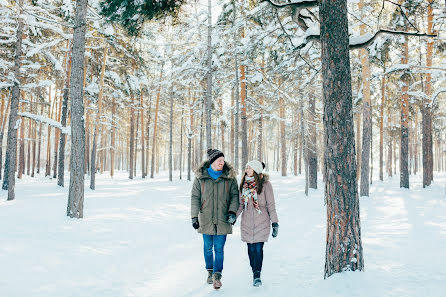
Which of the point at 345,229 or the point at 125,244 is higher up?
the point at 345,229

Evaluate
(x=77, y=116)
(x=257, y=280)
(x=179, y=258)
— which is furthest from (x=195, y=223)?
(x=77, y=116)

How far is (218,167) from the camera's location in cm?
446

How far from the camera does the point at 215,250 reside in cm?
446

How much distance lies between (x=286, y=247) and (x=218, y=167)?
3050 mm

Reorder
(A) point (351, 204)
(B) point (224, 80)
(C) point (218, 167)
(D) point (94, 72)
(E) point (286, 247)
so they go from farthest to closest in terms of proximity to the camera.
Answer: (B) point (224, 80) → (D) point (94, 72) → (E) point (286, 247) → (C) point (218, 167) → (A) point (351, 204)

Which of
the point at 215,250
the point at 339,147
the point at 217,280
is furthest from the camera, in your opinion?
the point at 215,250

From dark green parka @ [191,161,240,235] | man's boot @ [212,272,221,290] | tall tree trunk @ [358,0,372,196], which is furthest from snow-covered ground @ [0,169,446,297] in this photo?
tall tree trunk @ [358,0,372,196]

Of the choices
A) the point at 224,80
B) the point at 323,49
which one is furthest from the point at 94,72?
the point at 323,49

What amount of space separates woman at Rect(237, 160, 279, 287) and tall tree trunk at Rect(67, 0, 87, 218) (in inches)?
241

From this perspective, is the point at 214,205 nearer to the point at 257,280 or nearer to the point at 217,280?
the point at 217,280

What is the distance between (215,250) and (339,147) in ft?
7.56

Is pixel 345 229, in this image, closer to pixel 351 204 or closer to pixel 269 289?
pixel 351 204

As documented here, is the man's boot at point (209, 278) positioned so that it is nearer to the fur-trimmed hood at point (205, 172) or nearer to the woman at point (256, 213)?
the woman at point (256, 213)

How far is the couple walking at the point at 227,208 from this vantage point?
4352 millimetres
